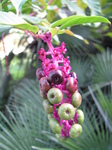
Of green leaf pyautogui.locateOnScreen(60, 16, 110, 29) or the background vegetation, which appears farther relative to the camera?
the background vegetation

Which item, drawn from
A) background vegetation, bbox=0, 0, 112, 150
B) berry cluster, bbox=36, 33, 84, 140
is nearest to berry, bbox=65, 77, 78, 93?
berry cluster, bbox=36, 33, 84, 140

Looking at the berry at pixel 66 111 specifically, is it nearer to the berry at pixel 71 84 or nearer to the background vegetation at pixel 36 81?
the berry at pixel 71 84

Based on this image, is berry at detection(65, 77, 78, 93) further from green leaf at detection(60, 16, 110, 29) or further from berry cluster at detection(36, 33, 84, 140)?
green leaf at detection(60, 16, 110, 29)

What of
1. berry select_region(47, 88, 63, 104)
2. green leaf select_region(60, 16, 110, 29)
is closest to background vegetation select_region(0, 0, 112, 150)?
green leaf select_region(60, 16, 110, 29)

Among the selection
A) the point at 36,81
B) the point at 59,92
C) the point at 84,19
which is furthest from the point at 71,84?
the point at 36,81

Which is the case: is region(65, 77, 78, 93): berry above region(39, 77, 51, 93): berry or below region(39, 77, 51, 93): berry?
below

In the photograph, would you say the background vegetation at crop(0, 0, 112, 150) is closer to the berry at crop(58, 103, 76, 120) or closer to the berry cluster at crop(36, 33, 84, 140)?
the berry cluster at crop(36, 33, 84, 140)

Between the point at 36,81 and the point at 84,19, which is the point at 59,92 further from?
the point at 36,81
